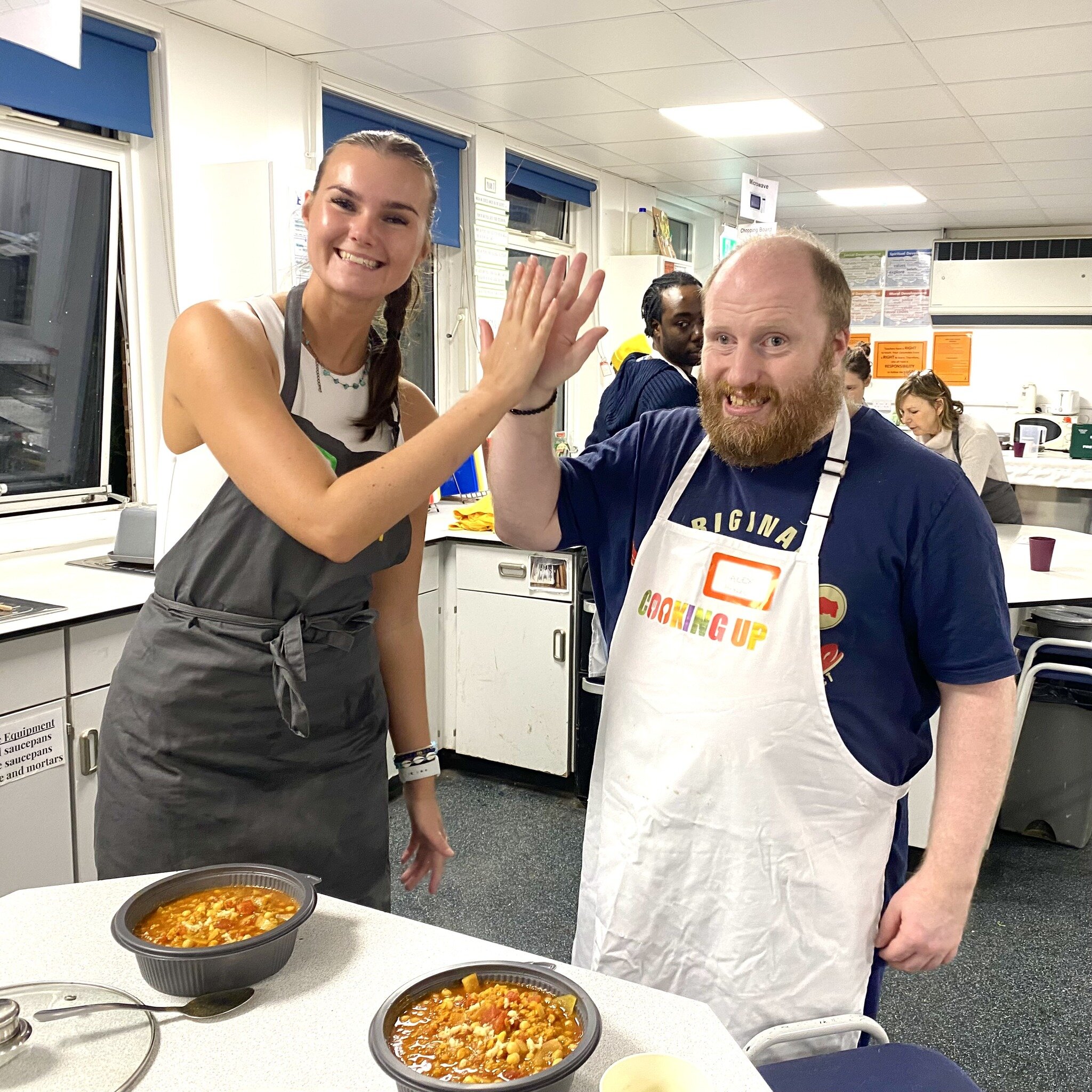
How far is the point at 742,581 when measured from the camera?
1385 mm

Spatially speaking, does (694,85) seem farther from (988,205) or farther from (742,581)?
(988,205)

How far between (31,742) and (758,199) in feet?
15.1

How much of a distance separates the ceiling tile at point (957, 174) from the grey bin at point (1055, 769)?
12.8 feet

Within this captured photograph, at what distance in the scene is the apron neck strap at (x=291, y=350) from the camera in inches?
56.8

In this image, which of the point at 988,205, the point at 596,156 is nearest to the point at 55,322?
the point at 596,156

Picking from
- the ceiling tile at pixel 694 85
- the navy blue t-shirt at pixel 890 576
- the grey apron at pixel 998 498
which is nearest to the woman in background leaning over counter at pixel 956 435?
the grey apron at pixel 998 498

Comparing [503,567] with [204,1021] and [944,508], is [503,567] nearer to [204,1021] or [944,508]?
[944,508]

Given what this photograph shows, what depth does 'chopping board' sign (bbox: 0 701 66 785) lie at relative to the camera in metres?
2.37

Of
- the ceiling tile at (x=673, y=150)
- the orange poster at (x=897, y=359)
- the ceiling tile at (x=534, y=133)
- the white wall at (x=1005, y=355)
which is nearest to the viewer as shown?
the ceiling tile at (x=534, y=133)

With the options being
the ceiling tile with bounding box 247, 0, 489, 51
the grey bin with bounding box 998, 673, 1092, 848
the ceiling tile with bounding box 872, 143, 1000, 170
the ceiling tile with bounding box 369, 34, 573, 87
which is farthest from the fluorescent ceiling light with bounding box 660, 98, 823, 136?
the grey bin with bounding box 998, 673, 1092, 848

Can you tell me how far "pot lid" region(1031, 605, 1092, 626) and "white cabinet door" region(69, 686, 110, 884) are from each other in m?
2.86

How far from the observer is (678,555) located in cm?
145

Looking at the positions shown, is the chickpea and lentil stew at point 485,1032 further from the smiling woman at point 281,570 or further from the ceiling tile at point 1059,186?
the ceiling tile at point 1059,186

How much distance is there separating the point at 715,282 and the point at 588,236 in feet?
17.9
